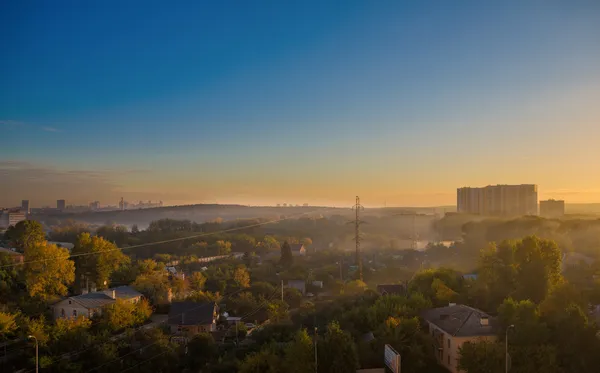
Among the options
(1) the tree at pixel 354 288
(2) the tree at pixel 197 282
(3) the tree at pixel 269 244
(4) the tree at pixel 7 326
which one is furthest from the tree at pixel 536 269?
(3) the tree at pixel 269 244

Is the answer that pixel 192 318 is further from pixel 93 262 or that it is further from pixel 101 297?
pixel 93 262

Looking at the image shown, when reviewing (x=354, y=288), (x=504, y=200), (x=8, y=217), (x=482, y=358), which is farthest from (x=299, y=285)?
(x=8, y=217)

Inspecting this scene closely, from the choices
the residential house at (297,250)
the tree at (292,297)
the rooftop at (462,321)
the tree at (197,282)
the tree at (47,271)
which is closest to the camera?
the rooftop at (462,321)

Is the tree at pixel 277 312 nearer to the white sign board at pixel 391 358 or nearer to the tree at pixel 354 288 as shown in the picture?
the tree at pixel 354 288

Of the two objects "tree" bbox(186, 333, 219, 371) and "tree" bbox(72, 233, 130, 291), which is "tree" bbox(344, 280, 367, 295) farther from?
"tree" bbox(72, 233, 130, 291)

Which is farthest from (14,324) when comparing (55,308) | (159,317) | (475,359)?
(475,359)

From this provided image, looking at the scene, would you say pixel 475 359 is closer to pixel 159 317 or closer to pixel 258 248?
pixel 159 317

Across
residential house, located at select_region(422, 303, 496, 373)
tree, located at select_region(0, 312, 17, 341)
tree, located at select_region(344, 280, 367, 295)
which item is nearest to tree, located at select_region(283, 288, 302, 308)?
tree, located at select_region(344, 280, 367, 295)
